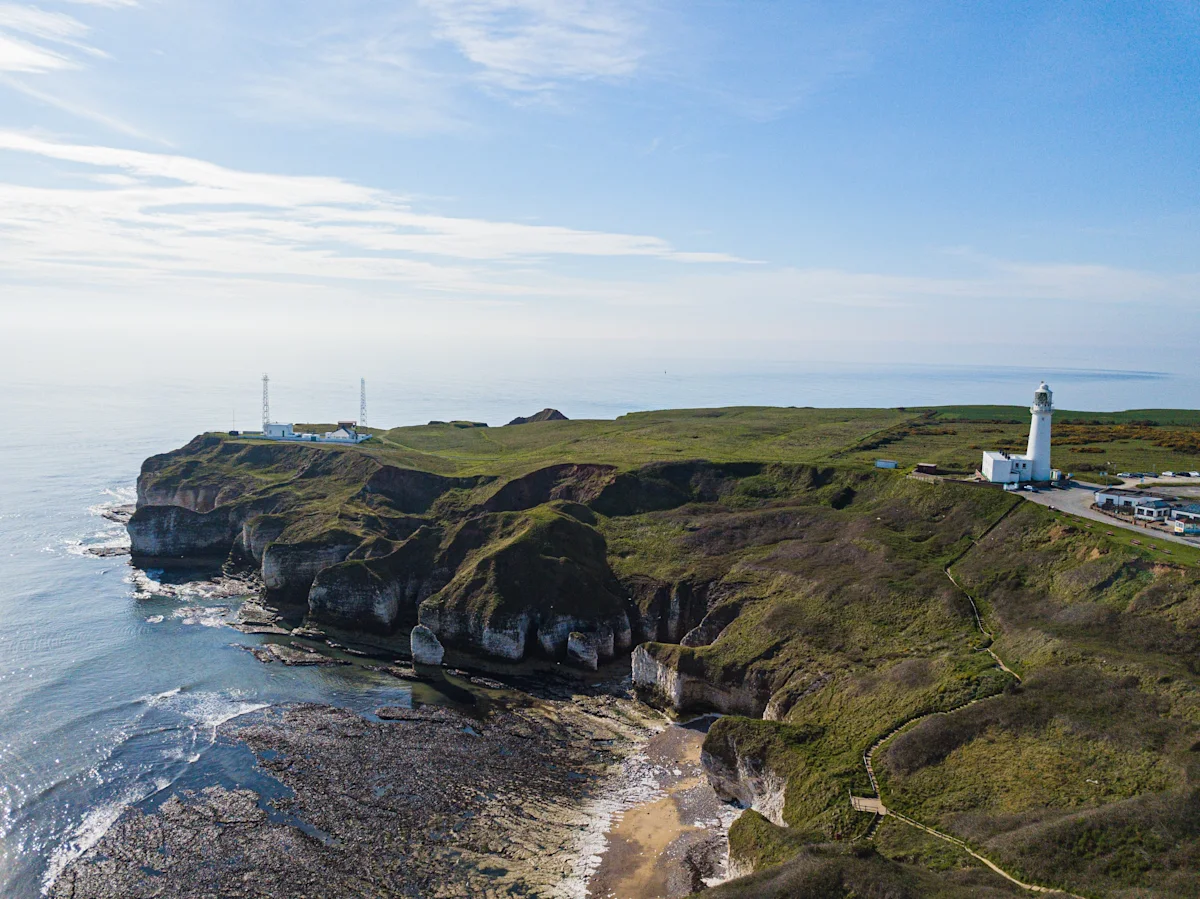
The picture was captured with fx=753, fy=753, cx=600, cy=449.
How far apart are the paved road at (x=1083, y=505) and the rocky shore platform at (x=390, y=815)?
1427 inches

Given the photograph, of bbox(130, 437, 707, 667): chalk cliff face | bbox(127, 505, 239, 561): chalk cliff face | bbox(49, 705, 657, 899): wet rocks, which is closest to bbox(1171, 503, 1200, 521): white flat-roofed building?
bbox(130, 437, 707, 667): chalk cliff face

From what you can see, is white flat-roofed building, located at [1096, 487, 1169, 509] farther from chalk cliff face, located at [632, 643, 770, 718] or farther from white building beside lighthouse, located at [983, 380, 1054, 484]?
chalk cliff face, located at [632, 643, 770, 718]

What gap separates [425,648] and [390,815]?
858 inches

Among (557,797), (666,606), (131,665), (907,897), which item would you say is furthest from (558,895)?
(131,665)

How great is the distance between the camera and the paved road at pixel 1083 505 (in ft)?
168

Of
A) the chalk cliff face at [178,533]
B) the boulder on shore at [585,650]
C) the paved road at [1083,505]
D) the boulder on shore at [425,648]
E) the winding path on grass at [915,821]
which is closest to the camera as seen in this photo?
the winding path on grass at [915,821]

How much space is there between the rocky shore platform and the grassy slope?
924 cm

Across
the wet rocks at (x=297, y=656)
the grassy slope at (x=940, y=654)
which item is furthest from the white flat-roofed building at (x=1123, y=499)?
the wet rocks at (x=297, y=656)

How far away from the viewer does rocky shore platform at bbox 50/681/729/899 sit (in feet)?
118

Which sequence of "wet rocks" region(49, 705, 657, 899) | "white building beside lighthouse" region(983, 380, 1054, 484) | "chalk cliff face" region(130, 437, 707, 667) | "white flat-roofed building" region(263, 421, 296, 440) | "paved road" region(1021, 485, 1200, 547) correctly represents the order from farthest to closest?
1. "white flat-roofed building" region(263, 421, 296, 440)
2. "white building beside lighthouse" region(983, 380, 1054, 484)
3. "chalk cliff face" region(130, 437, 707, 667)
4. "paved road" region(1021, 485, 1200, 547)
5. "wet rocks" region(49, 705, 657, 899)

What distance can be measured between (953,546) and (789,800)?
3107 cm

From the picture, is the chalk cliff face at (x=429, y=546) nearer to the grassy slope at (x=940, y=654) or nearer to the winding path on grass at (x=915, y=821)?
the grassy slope at (x=940, y=654)

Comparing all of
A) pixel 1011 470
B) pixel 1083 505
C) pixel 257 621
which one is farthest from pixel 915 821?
pixel 257 621

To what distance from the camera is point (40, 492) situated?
12294cm
